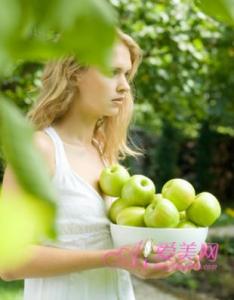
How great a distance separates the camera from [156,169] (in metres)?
12.0

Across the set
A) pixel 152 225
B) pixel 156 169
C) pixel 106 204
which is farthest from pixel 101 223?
pixel 156 169

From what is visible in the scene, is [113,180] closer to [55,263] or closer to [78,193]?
[78,193]

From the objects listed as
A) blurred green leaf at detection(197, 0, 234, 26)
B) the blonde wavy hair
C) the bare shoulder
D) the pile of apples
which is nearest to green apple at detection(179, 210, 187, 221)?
the pile of apples

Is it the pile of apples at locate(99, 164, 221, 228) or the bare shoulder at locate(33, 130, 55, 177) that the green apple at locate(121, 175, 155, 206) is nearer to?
the pile of apples at locate(99, 164, 221, 228)

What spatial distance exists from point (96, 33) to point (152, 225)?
136cm

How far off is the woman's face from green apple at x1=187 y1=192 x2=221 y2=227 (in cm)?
40

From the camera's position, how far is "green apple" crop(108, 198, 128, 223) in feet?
5.41

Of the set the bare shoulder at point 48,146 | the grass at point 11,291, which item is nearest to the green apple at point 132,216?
the bare shoulder at point 48,146

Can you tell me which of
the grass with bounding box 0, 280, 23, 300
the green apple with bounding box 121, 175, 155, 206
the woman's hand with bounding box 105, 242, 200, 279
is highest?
the green apple with bounding box 121, 175, 155, 206

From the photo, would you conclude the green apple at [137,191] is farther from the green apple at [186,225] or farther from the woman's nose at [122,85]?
the woman's nose at [122,85]

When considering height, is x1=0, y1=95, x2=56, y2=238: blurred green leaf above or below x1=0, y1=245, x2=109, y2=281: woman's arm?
above

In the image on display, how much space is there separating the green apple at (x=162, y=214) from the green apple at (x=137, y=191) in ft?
0.18

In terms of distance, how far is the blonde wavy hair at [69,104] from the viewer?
1939 mm

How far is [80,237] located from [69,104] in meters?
0.41
